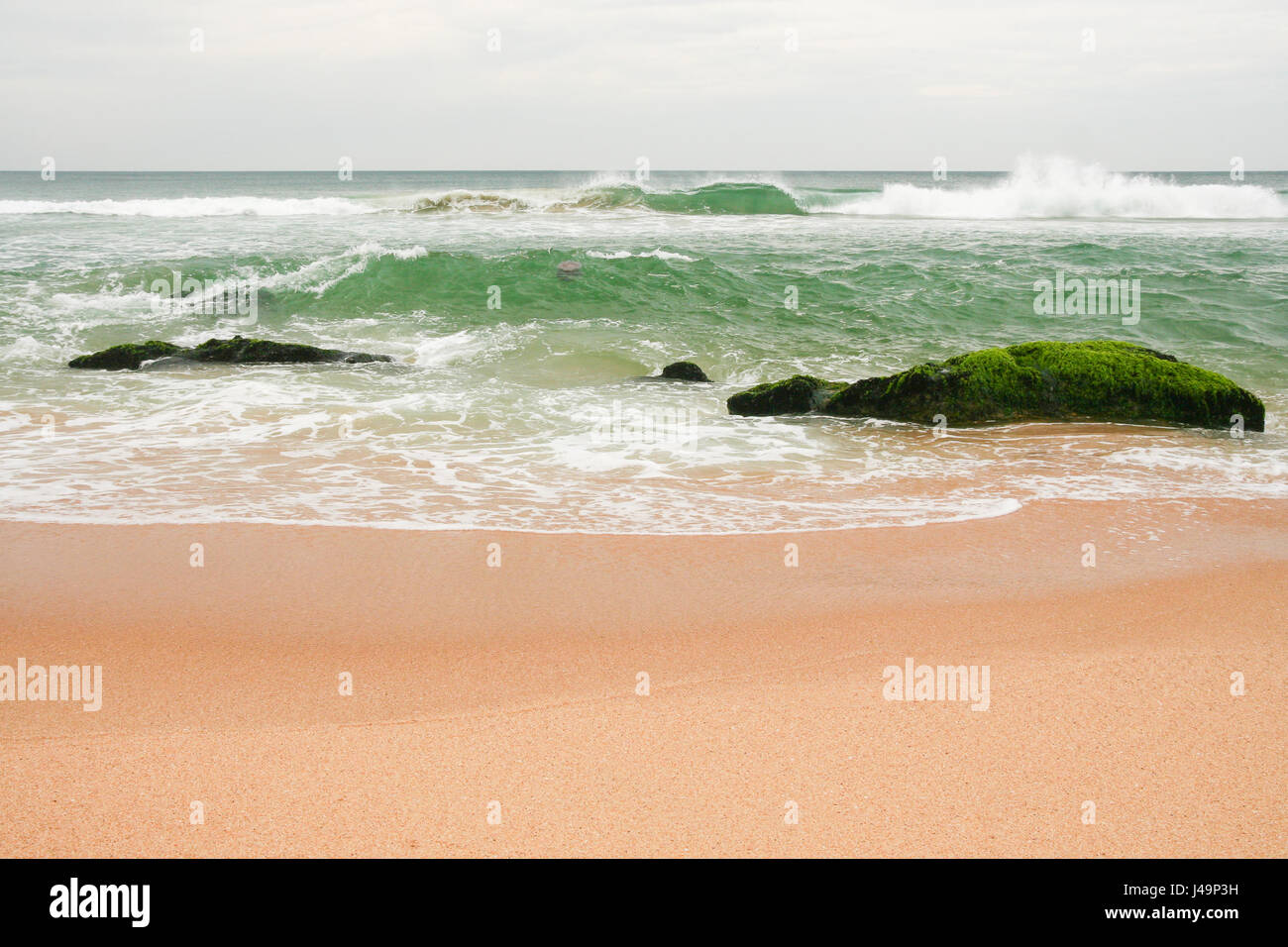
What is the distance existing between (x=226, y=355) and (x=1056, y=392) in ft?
32.2

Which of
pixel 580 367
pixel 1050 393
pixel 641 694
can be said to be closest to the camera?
pixel 641 694

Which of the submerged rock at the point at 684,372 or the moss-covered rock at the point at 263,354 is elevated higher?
the moss-covered rock at the point at 263,354

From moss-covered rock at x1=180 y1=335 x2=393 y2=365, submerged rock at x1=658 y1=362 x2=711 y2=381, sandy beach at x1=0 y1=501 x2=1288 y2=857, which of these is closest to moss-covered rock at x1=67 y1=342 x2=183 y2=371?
moss-covered rock at x1=180 y1=335 x2=393 y2=365

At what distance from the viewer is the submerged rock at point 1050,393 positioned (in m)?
9.52

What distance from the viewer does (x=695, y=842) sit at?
2936 millimetres

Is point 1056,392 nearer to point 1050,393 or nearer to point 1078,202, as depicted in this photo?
point 1050,393

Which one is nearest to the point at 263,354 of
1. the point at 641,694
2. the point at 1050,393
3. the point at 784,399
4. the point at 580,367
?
the point at 580,367

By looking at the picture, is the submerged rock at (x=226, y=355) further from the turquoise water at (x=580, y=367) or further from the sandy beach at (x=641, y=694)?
the sandy beach at (x=641, y=694)

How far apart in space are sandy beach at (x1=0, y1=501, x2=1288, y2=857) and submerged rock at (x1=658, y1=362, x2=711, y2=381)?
5788 millimetres

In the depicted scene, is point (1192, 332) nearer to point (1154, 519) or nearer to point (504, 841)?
point (1154, 519)

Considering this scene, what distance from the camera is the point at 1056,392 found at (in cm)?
984

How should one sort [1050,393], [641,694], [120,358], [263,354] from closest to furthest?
[641,694]
[1050,393]
[120,358]
[263,354]

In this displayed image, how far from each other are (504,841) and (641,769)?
601 mm

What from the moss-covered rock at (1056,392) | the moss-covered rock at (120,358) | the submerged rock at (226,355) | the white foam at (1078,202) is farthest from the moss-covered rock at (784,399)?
the white foam at (1078,202)
